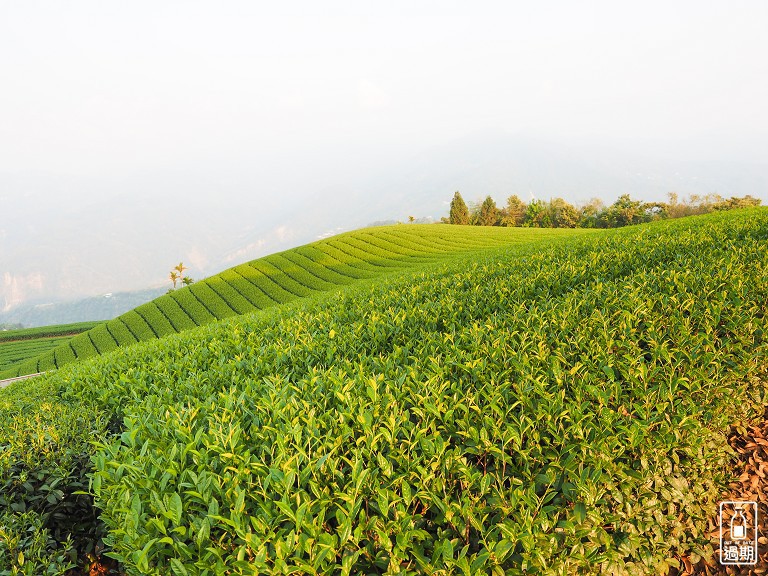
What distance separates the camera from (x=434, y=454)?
2393mm

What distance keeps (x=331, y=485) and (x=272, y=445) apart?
19.3 inches

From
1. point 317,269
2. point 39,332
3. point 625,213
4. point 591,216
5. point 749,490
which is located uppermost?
point 591,216

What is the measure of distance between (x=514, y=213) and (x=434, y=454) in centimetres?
6922

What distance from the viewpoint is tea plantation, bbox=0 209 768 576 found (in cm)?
213

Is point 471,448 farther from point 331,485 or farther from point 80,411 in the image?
point 80,411

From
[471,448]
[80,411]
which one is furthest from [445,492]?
[80,411]

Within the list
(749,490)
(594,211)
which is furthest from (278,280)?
(594,211)

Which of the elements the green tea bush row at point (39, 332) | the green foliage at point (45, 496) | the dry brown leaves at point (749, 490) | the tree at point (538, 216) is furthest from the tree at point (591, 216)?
the green foliage at point (45, 496)

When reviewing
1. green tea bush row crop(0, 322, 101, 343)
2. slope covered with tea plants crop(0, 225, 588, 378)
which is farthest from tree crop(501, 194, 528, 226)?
green tea bush row crop(0, 322, 101, 343)

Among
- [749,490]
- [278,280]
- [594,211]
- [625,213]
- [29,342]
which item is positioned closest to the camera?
[749,490]

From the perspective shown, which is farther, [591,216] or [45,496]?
[591,216]

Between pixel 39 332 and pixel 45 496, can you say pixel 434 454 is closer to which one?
pixel 45 496

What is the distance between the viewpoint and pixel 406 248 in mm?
35281

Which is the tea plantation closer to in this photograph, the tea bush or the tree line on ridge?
the tea bush
